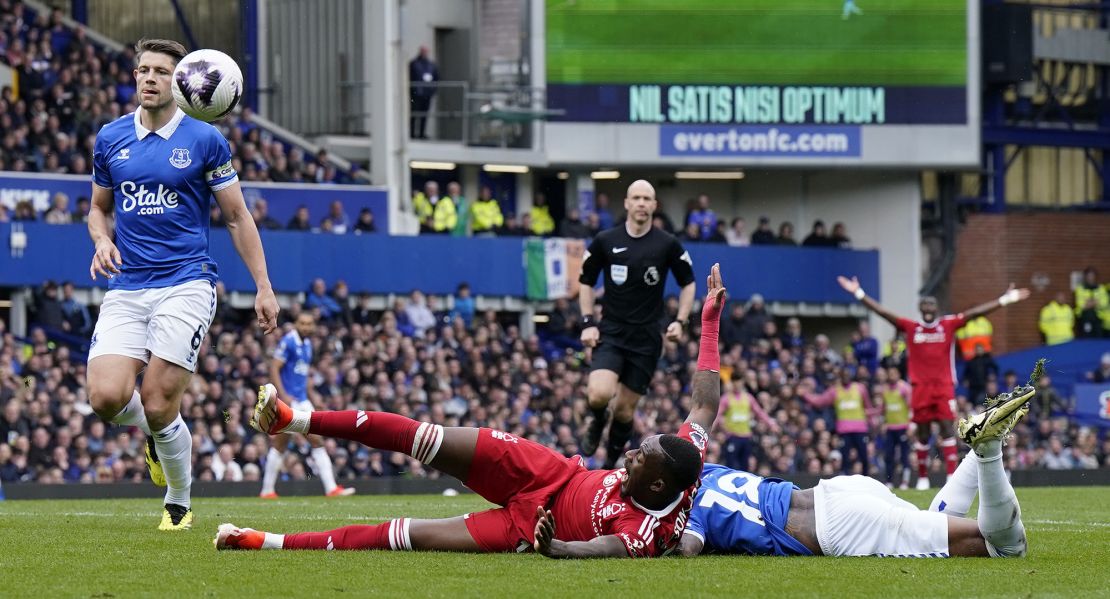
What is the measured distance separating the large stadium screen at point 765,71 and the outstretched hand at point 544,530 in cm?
2665

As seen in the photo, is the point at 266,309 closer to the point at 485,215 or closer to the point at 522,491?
the point at 522,491

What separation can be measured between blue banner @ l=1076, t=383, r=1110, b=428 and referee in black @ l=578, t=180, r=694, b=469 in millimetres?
17757

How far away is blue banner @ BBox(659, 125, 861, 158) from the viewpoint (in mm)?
35281

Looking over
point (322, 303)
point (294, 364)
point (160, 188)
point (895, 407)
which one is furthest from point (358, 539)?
point (322, 303)

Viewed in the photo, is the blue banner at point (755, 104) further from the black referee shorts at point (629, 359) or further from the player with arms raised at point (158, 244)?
the player with arms raised at point (158, 244)

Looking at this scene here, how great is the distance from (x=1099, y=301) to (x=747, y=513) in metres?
29.0

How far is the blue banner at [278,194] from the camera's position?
86.7 ft

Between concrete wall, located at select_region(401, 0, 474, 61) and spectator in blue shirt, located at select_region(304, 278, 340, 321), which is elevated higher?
concrete wall, located at select_region(401, 0, 474, 61)

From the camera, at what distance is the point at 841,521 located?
8.82 m

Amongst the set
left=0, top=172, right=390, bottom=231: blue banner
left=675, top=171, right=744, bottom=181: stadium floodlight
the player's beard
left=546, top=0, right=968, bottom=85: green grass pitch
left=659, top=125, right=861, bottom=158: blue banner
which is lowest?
the player's beard

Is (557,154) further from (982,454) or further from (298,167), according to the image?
(982,454)

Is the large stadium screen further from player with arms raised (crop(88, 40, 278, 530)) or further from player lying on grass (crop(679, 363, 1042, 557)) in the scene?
player lying on grass (crop(679, 363, 1042, 557))

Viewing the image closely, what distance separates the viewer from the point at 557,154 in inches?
1380

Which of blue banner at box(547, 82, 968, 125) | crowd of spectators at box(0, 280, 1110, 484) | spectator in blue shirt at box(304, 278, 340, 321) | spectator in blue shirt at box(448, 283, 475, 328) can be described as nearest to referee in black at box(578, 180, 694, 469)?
crowd of spectators at box(0, 280, 1110, 484)
